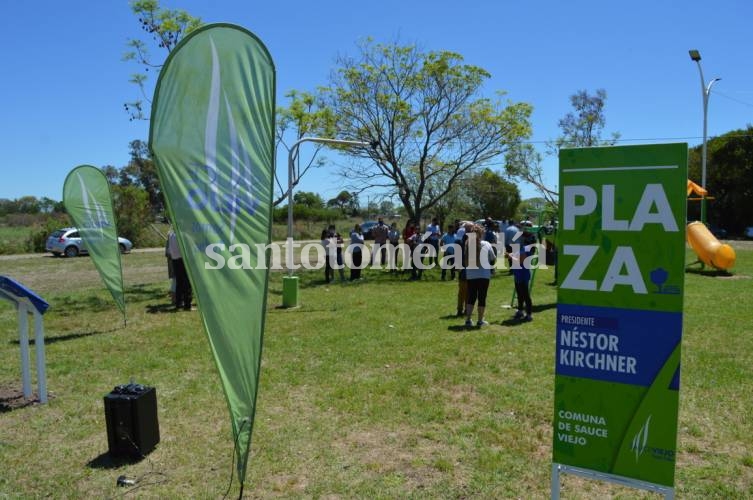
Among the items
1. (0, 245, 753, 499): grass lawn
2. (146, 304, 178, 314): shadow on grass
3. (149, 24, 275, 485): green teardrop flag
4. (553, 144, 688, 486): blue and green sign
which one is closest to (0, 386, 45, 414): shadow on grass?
(0, 245, 753, 499): grass lawn

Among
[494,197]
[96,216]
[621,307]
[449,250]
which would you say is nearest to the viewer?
[621,307]

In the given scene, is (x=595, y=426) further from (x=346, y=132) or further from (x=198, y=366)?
(x=346, y=132)

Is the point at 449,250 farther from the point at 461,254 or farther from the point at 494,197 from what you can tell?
the point at 494,197

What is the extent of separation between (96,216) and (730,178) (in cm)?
4587

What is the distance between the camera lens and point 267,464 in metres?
4.55

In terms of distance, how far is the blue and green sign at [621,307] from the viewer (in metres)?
2.90

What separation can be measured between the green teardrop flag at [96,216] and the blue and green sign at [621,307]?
822cm

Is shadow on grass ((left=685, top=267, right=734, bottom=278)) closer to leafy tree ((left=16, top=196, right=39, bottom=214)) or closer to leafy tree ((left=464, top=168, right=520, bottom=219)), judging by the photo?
leafy tree ((left=464, top=168, right=520, bottom=219))

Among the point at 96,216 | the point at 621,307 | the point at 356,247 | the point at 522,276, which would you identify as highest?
the point at 96,216

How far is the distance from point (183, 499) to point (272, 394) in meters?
2.32

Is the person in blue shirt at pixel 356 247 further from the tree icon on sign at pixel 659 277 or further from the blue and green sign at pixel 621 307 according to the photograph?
the tree icon on sign at pixel 659 277

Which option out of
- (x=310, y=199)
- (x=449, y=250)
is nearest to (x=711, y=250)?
(x=449, y=250)

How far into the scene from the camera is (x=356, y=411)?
5.69 m

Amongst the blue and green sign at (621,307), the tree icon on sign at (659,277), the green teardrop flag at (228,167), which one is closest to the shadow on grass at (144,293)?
the green teardrop flag at (228,167)
